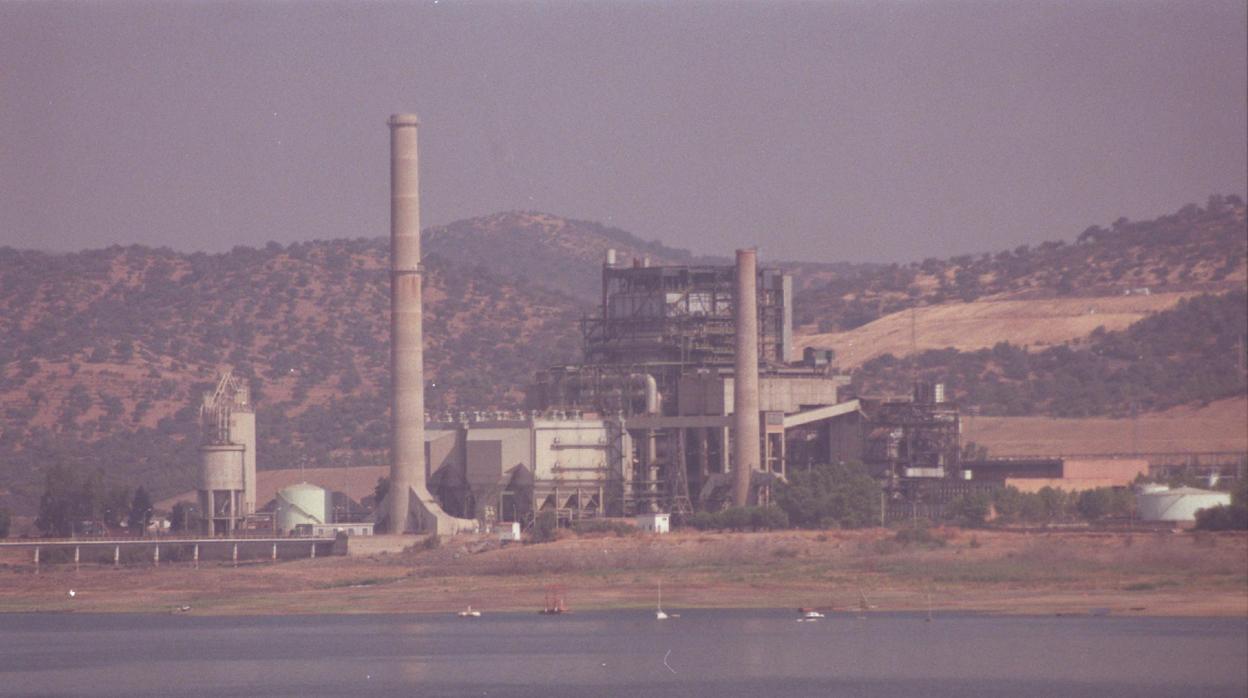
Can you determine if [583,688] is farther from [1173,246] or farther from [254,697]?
[1173,246]

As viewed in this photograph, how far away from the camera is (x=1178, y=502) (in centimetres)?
10838

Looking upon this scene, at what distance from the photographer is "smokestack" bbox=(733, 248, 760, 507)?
128 meters

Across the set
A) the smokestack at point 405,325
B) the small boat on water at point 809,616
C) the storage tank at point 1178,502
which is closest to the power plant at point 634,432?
the smokestack at point 405,325

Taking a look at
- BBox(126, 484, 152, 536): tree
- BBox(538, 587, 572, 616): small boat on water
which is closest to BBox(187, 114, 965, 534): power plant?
BBox(126, 484, 152, 536): tree

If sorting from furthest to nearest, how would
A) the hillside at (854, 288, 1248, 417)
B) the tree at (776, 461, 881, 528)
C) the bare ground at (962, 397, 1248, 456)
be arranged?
the hillside at (854, 288, 1248, 417)
the bare ground at (962, 397, 1248, 456)
the tree at (776, 461, 881, 528)

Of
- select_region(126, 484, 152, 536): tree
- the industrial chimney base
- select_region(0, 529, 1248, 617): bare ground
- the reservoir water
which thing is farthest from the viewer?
select_region(126, 484, 152, 536): tree

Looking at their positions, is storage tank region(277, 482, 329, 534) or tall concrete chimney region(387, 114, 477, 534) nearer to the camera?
tall concrete chimney region(387, 114, 477, 534)

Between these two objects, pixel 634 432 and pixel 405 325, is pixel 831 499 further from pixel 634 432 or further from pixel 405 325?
pixel 405 325

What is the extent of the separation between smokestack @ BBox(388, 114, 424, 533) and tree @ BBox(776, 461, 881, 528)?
2117 cm

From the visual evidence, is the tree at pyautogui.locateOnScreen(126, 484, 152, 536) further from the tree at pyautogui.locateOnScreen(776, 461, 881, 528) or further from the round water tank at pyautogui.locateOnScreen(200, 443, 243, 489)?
the tree at pyautogui.locateOnScreen(776, 461, 881, 528)

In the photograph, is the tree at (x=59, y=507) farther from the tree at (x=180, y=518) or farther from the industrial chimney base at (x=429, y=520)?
the industrial chimney base at (x=429, y=520)

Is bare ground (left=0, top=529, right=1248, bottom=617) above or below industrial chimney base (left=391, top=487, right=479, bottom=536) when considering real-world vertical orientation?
below

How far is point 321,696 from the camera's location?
254 ft

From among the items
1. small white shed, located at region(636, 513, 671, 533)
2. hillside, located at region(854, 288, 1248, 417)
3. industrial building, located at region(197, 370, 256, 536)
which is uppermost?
hillside, located at region(854, 288, 1248, 417)
